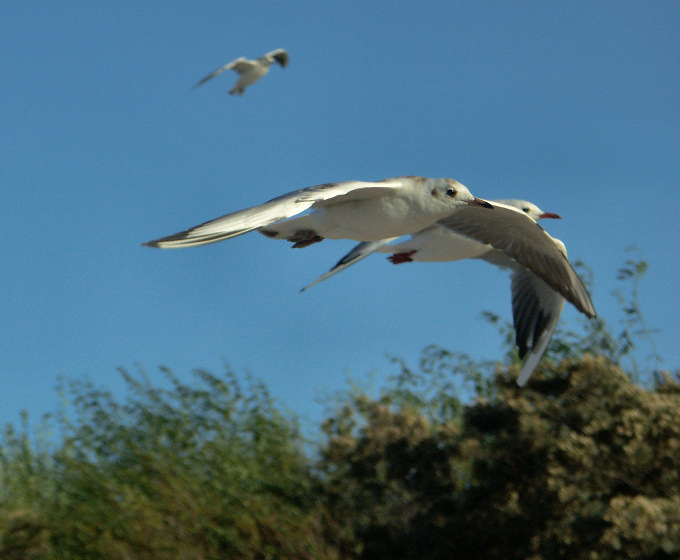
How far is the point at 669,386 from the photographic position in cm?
586

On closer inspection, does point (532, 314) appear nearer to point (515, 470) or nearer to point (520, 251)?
point (520, 251)

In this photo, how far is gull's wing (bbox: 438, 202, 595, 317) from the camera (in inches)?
224

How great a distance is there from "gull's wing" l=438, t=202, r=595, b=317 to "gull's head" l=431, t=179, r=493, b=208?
127 centimetres

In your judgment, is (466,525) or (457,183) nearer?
(457,183)

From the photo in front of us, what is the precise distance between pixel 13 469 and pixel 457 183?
5152 mm

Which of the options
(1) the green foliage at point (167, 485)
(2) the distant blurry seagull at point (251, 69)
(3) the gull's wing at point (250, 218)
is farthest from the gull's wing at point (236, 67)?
(3) the gull's wing at point (250, 218)

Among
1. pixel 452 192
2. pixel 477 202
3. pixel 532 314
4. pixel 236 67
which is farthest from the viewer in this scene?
pixel 236 67

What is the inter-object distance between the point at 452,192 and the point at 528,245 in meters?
1.80

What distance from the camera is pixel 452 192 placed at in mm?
4262

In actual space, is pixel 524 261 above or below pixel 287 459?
above

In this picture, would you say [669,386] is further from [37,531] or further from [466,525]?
[37,531]

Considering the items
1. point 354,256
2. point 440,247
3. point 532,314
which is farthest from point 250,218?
point 532,314

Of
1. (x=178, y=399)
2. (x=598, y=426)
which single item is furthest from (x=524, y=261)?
(x=178, y=399)

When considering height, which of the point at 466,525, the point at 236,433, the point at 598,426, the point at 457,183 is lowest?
the point at 466,525
